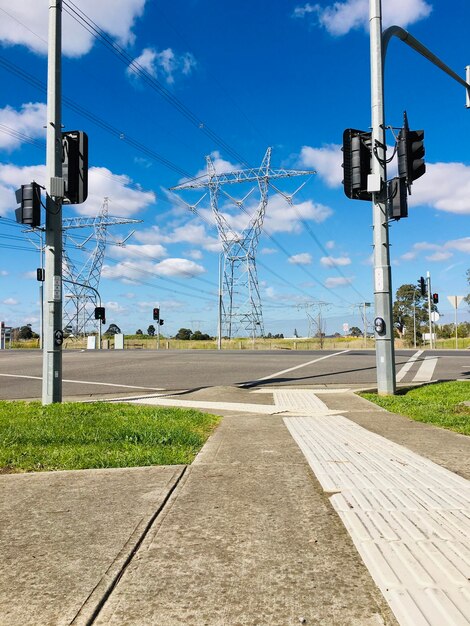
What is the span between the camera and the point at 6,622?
2018 millimetres

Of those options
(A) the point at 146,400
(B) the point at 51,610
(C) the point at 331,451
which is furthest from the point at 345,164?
(B) the point at 51,610

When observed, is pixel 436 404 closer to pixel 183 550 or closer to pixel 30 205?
pixel 183 550

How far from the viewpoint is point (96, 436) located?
5945 millimetres

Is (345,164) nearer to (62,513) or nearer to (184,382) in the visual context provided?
(184,382)

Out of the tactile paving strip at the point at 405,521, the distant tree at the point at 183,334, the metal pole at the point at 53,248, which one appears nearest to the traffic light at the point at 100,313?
the metal pole at the point at 53,248

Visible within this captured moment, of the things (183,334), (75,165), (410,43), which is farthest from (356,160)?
(183,334)

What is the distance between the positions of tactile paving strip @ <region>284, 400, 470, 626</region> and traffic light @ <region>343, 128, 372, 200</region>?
245 inches

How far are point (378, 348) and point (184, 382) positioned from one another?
5724 mm

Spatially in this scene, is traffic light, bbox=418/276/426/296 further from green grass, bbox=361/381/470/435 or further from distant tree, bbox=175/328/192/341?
distant tree, bbox=175/328/192/341

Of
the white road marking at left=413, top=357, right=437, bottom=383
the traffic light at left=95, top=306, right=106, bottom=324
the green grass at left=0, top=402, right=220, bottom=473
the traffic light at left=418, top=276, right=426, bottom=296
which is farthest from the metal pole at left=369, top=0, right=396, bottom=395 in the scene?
the traffic light at left=418, top=276, right=426, bottom=296

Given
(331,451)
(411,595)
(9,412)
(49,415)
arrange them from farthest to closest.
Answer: (9,412) → (49,415) → (331,451) → (411,595)

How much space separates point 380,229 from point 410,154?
152 centimetres

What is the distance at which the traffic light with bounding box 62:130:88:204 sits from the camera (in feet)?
31.1

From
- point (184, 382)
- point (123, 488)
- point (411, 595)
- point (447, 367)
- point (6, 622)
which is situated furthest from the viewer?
point (447, 367)
